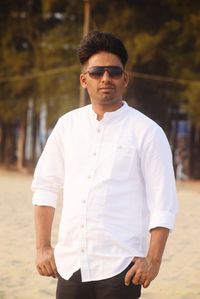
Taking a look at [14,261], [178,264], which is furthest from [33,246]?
[178,264]

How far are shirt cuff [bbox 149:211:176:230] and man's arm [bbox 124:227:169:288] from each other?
0.02m

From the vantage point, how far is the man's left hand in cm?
227

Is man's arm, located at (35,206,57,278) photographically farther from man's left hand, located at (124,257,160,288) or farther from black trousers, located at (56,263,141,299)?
man's left hand, located at (124,257,160,288)

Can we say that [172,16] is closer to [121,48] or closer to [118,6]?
[118,6]

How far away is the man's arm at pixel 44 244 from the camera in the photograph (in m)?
2.43

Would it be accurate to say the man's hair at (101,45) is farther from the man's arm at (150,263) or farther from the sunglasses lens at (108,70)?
the man's arm at (150,263)

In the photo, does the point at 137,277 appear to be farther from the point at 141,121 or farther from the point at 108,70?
the point at 108,70

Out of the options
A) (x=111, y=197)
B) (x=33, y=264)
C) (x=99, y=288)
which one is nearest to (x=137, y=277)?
(x=99, y=288)

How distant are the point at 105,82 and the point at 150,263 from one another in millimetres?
680

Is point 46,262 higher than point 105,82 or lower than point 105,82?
lower

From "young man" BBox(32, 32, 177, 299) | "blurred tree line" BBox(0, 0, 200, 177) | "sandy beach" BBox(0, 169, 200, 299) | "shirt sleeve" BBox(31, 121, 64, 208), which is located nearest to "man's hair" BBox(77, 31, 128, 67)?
"young man" BBox(32, 32, 177, 299)

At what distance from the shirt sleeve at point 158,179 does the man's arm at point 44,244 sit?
403 millimetres

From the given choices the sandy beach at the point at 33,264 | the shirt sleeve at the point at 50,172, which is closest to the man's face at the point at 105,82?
the shirt sleeve at the point at 50,172

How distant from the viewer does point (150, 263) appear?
7.51ft
